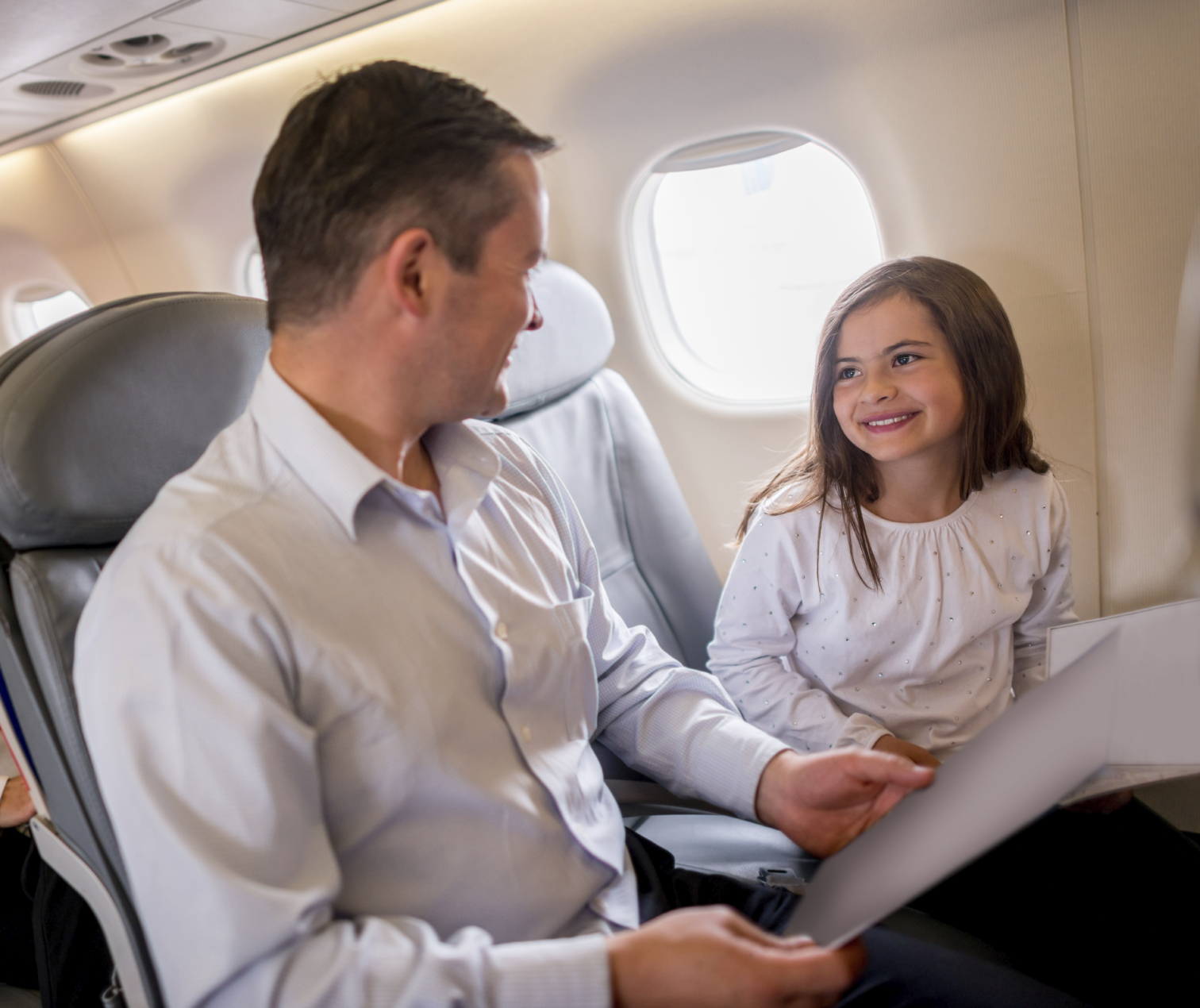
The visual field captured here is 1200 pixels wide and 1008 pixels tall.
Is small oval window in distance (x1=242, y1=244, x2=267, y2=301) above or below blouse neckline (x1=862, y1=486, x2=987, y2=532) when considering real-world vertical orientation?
above

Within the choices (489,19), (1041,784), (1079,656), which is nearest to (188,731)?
(1041,784)

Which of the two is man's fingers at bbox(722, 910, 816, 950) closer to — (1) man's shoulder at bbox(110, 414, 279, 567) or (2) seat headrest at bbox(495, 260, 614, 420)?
(1) man's shoulder at bbox(110, 414, 279, 567)

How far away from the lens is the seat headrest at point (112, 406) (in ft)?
3.24

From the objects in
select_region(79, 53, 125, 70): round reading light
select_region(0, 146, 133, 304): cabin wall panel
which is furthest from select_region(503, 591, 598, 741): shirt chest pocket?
select_region(0, 146, 133, 304): cabin wall panel

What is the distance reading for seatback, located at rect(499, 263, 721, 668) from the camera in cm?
180

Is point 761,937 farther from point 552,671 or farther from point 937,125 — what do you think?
point 937,125

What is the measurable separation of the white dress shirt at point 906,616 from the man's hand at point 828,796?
0.35 meters

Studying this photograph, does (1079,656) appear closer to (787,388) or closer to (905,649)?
(905,649)

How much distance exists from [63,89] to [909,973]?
303 cm

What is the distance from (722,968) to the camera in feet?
2.65

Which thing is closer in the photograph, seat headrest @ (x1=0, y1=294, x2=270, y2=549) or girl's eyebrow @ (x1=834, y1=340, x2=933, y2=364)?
seat headrest @ (x1=0, y1=294, x2=270, y2=549)

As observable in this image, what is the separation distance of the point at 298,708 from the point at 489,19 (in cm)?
187

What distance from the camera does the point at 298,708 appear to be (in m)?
0.87

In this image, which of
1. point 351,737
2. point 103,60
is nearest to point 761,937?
point 351,737
